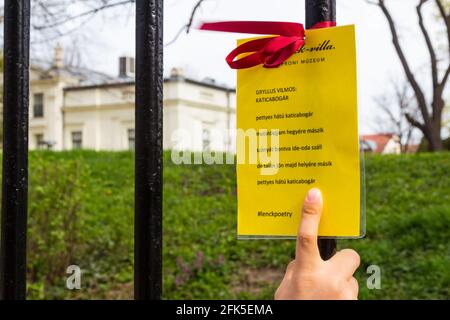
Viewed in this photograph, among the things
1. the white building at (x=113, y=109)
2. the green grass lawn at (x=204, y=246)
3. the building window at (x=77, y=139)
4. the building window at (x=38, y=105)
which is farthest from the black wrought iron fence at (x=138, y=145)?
the building window at (x=38, y=105)

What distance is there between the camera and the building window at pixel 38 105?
1075 centimetres

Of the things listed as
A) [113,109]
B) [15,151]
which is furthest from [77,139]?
[15,151]

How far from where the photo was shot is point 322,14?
811 millimetres

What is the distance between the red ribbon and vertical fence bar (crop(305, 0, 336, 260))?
12 millimetres

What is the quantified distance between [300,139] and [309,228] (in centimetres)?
13

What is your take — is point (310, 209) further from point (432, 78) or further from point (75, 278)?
point (432, 78)

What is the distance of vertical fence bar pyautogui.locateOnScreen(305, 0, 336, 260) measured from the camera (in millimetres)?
787

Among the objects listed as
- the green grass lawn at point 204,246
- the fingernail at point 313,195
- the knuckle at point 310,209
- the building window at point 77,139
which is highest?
the building window at point 77,139

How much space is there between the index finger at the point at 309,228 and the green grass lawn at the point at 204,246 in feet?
9.30

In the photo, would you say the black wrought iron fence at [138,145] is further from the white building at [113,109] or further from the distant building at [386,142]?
the distant building at [386,142]

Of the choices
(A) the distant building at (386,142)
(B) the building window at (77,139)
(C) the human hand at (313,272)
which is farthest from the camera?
(A) the distant building at (386,142)

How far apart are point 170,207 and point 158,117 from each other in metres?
4.36

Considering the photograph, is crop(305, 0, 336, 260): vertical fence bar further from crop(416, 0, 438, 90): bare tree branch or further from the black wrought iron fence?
crop(416, 0, 438, 90): bare tree branch
